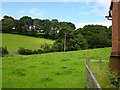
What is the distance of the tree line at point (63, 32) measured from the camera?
73.1 m

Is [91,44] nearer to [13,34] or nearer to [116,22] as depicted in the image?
[13,34]

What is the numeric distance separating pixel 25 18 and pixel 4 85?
3432 inches

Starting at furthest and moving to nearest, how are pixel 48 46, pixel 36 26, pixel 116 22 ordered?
pixel 36 26, pixel 48 46, pixel 116 22

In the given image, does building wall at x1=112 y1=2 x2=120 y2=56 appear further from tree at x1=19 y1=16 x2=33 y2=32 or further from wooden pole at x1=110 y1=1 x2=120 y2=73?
tree at x1=19 y1=16 x2=33 y2=32

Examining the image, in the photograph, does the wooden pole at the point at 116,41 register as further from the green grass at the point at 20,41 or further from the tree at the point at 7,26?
the tree at the point at 7,26

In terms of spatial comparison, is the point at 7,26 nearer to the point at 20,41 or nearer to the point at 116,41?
the point at 20,41

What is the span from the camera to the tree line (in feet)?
240

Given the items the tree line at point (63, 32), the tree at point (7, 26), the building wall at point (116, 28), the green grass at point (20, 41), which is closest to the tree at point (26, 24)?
the tree line at point (63, 32)

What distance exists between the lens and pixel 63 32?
8062cm

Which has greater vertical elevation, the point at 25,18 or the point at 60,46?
the point at 25,18

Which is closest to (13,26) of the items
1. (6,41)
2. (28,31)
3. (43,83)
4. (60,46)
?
(28,31)

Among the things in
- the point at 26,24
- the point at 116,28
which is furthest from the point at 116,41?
the point at 26,24

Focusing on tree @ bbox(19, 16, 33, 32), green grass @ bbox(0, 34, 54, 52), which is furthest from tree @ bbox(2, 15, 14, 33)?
tree @ bbox(19, 16, 33, 32)

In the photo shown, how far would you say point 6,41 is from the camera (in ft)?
247
